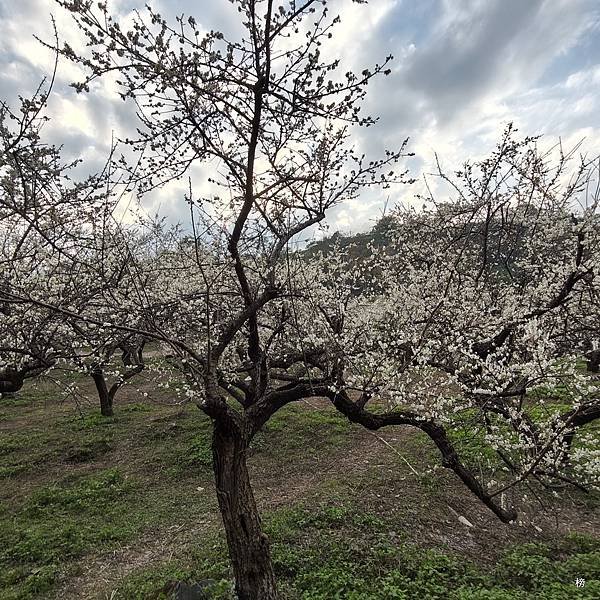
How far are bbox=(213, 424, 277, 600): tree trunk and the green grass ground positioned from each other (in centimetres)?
77

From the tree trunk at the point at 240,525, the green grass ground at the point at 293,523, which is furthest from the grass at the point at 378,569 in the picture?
the tree trunk at the point at 240,525

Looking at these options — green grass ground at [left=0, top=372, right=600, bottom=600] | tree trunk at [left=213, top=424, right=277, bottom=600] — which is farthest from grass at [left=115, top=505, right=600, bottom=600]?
tree trunk at [left=213, top=424, right=277, bottom=600]

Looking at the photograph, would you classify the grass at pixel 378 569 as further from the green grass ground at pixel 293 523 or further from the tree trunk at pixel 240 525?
the tree trunk at pixel 240 525

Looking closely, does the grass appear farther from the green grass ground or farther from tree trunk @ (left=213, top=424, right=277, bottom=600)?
tree trunk @ (left=213, top=424, right=277, bottom=600)

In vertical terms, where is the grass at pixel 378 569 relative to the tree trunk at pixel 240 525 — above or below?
below

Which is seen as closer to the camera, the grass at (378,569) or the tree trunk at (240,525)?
the tree trunk at (240,525)

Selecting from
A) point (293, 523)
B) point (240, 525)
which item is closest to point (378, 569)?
point (293, 523)

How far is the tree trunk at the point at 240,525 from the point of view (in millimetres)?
4797

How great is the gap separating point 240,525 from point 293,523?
2.82 meters

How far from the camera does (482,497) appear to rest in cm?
636

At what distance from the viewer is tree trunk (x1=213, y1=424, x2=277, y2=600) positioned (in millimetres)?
4797

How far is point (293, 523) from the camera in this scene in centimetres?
725

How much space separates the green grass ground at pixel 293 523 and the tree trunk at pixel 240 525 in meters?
0.77

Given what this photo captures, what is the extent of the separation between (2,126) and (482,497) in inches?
302
